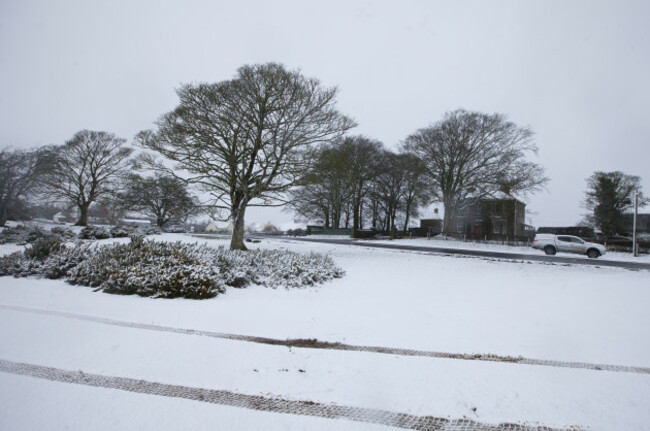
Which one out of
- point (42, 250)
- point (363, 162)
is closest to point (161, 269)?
point (42, 250)

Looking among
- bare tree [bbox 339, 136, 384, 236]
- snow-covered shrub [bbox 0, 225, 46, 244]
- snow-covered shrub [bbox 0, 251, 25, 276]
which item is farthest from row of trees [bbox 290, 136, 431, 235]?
snow-covered shrub [bbox 0, 251, 25, 276]

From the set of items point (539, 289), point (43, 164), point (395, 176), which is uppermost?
point (395, 176)

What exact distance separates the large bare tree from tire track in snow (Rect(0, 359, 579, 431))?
1156 centimetres

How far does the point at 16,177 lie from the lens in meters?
27.3

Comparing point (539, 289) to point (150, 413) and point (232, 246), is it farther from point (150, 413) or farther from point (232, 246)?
point (232, 246)

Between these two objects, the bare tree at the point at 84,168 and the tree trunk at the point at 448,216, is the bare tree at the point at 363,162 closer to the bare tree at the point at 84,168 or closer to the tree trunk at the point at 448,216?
the tree trunk at the point at 448,216

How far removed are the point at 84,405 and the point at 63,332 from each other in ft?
7.01

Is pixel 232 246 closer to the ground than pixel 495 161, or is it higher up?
closer to the ground

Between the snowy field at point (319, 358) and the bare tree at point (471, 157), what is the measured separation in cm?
2286

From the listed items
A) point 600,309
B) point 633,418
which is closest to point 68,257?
point 633,418

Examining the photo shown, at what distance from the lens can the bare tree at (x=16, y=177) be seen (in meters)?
25.8

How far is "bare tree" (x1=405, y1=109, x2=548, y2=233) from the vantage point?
27.1m

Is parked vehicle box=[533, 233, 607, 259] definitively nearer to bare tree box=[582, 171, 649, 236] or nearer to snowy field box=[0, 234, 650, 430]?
snowy field box=[0, 234, 650, 430]

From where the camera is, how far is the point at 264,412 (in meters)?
2.48
